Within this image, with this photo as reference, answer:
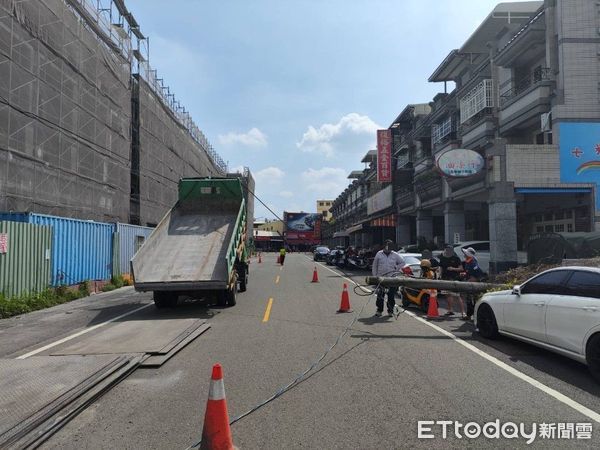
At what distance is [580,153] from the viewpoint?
1981 cm

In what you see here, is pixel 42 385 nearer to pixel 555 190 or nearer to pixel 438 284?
pixel 438 284

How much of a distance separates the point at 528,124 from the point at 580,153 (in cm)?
287

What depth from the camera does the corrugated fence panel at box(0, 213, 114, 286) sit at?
1514cm

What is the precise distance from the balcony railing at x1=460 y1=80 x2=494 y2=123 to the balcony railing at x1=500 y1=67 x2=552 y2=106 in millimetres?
654

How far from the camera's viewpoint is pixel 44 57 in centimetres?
1797

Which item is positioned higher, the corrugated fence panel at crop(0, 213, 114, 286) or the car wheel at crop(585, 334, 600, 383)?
the corrugated fence panel at crop(0, 213, 114, 286)

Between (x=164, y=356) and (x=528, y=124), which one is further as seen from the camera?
(x=528, y=124)

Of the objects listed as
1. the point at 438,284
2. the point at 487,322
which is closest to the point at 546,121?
the point at 438,284

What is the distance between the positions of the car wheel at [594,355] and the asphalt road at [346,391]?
184mm

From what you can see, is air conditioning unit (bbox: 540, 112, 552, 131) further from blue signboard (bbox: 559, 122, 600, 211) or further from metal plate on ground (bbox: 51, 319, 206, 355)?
metal plate on ground (bbox: 51, 319, 206, 355)

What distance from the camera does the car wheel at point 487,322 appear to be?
8422 mm

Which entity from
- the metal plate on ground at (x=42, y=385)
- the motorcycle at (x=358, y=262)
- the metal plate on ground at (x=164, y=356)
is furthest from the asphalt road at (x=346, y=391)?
the motorcycle at (x=358, y=262)

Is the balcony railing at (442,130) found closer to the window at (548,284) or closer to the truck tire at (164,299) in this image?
the truck tire at (164,299)

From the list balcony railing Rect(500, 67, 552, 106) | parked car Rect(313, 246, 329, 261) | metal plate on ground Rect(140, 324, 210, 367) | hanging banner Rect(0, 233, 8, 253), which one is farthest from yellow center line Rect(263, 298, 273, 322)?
parked car Rect(313, 246, 329, 261)
